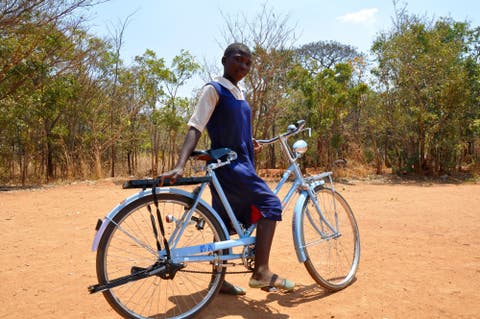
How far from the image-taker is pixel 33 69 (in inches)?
389

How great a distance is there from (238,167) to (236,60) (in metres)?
0.71

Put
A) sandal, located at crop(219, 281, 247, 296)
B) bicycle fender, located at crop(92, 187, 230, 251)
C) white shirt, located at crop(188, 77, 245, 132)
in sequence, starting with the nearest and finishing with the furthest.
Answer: bicycle fender, located at crop(92, 187, 230, 251) → white shirt, located at crop(188, 77, 245, 132) → sandal, located at crop(219, 281, 247, 296)

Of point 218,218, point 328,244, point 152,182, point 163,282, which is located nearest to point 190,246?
point 218,218

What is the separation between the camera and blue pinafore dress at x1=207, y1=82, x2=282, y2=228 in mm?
2582

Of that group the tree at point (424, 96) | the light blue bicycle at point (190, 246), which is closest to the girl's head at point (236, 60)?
the light blue bicycle at point (190, 246)

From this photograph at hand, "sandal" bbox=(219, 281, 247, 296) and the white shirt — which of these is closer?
the white shirt

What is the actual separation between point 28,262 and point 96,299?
1297mm

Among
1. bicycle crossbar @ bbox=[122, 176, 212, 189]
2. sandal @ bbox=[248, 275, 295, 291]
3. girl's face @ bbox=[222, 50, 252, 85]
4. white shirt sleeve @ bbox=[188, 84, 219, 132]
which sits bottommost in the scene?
sandal @ bbox=[248, 275, 295, 291]

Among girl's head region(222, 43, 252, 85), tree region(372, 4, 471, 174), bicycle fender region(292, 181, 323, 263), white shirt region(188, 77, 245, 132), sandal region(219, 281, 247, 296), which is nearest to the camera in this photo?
white shirt region(188, 77, 245, 132)

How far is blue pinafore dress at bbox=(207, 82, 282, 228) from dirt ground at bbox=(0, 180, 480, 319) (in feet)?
2.32

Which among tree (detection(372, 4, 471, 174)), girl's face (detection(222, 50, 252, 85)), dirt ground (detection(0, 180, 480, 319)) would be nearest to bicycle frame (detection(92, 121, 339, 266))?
dirt ground (detection(0, 180, 480, 319))

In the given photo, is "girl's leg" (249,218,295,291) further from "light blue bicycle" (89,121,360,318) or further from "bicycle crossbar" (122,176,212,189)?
"bicycle crossbar" (122,176,212,189)

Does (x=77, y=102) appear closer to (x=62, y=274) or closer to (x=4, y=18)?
(x=4, y=18)

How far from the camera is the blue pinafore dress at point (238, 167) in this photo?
8.47 feet
